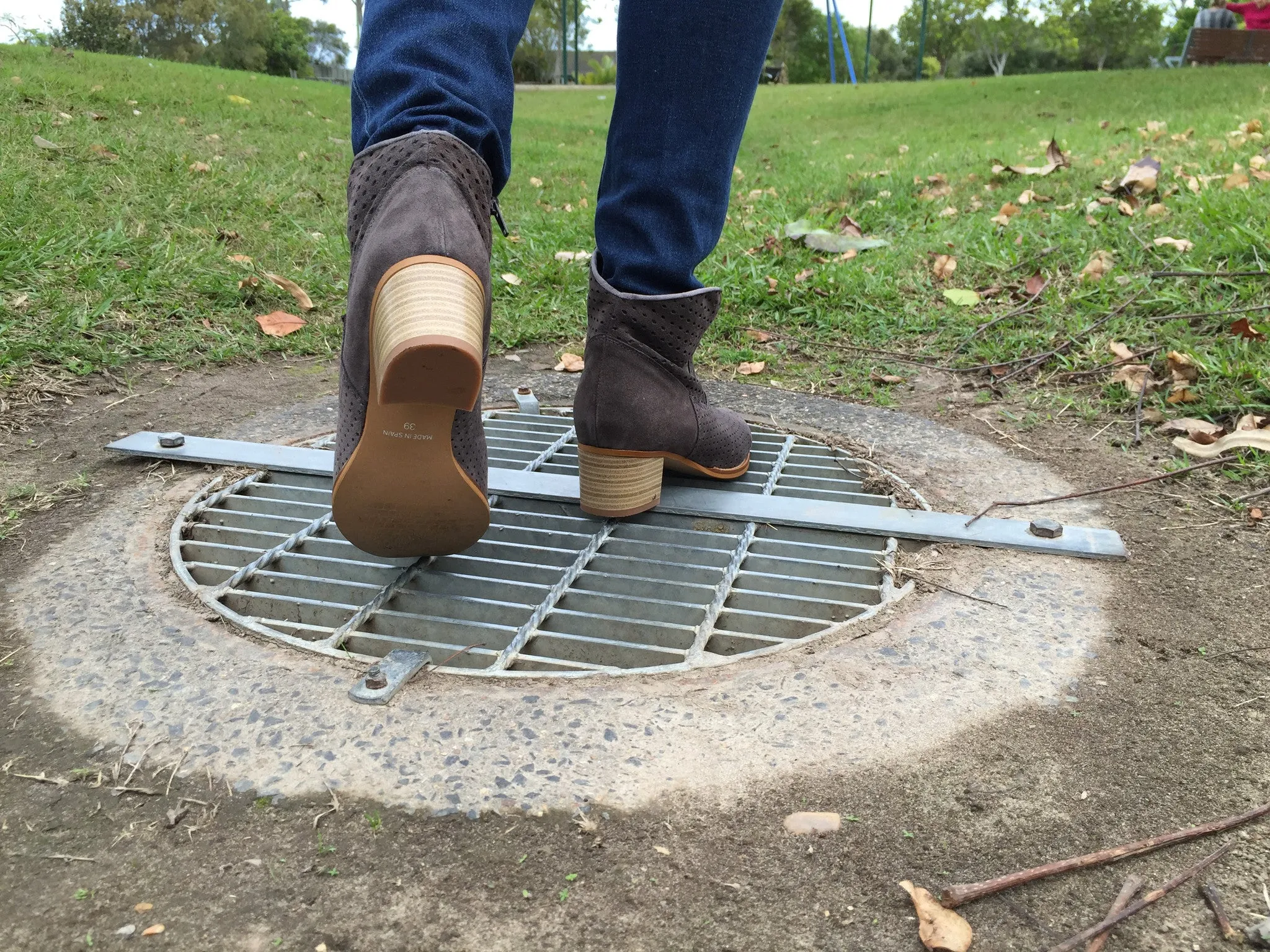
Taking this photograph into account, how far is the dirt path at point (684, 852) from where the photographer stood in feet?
2.93

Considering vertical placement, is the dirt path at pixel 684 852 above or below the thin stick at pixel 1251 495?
below

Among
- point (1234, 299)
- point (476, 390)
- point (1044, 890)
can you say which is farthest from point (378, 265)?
point (1234, 299)

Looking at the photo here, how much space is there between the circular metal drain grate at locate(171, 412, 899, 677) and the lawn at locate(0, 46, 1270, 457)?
3.09 feet

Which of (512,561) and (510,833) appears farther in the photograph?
(512,561)

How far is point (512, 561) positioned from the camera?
5.32 feet

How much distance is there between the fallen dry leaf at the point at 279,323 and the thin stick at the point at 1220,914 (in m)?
2.61

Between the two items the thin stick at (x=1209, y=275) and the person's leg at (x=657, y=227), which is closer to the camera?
the person's leg at (x=657, y=227)

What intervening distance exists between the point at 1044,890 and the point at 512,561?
941 millimetres

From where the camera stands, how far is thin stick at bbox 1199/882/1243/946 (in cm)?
89

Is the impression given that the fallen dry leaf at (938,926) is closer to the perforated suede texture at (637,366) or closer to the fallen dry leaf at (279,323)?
the perforated suede texture at (637,366)

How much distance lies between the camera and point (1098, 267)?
2.93 metres

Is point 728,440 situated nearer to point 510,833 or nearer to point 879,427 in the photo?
point 879,427

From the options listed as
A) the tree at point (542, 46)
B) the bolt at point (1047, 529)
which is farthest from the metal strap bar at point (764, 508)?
the tree at point (542, 46)

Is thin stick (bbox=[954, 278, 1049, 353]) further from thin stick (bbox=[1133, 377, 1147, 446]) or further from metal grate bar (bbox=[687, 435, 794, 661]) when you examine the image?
metal grate bar (bbox=[687, 435, 794, 661])
